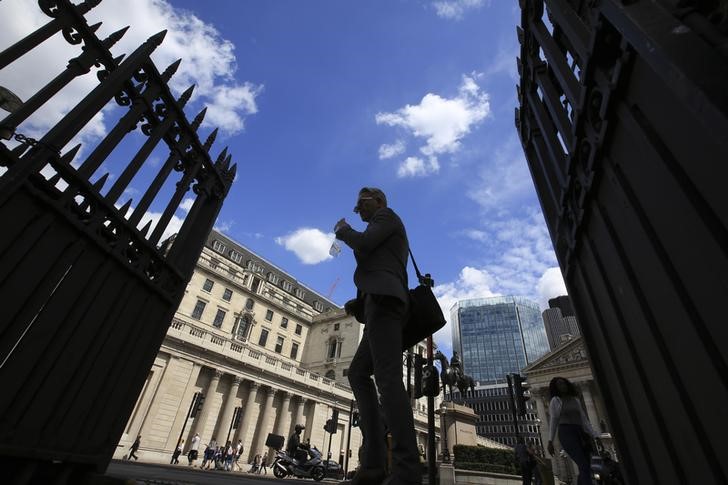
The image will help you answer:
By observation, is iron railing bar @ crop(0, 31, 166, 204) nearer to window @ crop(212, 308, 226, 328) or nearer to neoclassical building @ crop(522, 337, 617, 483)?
window @ crop(212, 308, 226, 328)

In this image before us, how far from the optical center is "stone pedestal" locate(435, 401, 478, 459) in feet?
52.9

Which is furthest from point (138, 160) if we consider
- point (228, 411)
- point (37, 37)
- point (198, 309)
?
point (198, 309)

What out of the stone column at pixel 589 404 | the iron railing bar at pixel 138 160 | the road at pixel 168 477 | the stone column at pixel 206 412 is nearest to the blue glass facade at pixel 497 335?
the stone column at pixel 589 404

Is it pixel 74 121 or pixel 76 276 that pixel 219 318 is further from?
pixel 74 121

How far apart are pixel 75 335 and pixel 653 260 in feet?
10.2

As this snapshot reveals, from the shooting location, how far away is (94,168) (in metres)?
2.06

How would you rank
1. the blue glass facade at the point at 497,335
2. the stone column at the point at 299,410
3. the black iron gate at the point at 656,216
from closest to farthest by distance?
the black iron gate at the point at 656,216
the stone column at the point at 299,410
the blue glass facade at the point at 497,335

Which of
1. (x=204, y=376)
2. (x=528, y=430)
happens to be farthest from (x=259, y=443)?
(x=528, y=430)

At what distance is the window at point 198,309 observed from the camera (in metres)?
33.5

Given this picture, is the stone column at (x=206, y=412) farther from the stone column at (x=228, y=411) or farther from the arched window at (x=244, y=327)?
the arched window at (x=244, y=327)

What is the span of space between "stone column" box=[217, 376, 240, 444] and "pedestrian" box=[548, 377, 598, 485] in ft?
84.2

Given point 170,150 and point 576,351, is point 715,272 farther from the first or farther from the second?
point 576,351

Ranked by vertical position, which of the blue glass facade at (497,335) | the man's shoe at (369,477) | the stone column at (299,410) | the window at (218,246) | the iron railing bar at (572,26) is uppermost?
the blue glass facade at (497,335)

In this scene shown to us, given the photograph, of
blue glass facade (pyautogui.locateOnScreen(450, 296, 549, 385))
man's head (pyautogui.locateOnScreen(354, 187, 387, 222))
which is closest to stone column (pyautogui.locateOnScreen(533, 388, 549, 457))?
man's head (pyautogui.locateOnScreen(354, 187, 387, 222))
